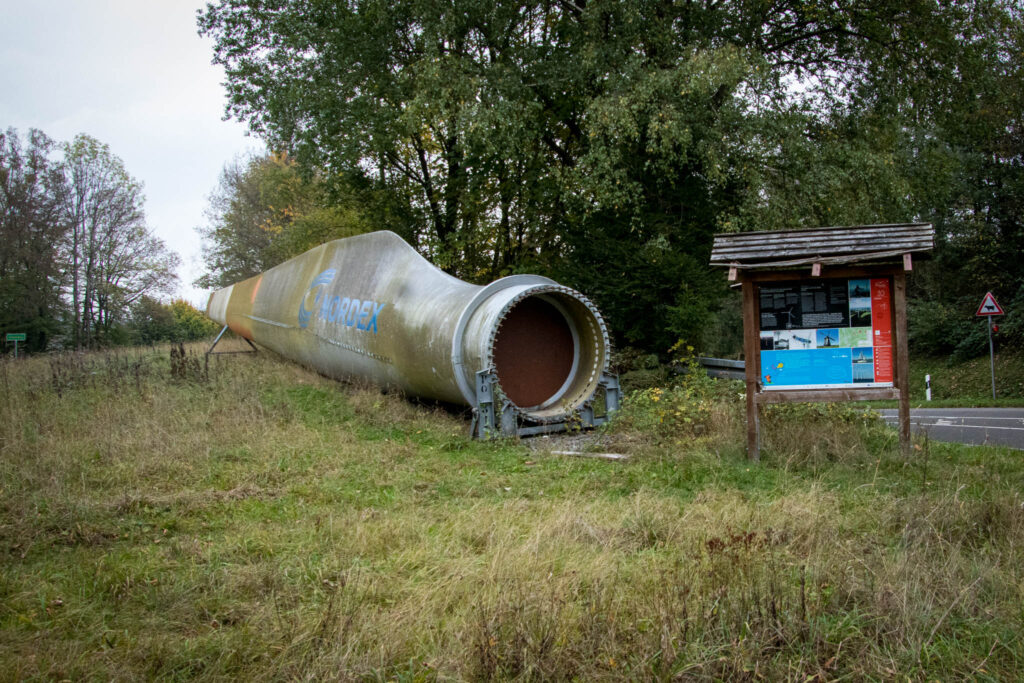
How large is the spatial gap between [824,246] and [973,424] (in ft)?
23.1

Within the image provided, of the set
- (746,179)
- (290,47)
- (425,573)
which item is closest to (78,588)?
(425,573)

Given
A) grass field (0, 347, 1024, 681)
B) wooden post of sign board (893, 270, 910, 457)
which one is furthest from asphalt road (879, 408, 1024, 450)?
grass field (0, 347, 1024, 681)

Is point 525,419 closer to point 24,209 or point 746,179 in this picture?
point 746,179

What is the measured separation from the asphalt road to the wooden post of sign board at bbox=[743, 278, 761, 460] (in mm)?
1924

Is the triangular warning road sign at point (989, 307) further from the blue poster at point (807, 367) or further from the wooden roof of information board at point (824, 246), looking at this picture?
the blue poster at point (807, 367)

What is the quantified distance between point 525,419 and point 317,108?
10.3 m

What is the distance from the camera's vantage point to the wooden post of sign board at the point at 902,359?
22.3 feet

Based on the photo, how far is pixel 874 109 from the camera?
14.6 metres

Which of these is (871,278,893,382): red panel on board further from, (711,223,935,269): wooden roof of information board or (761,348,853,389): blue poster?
(711,223,935,269): wooden roof of information board

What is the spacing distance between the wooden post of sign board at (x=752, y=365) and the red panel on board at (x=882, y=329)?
1081mm

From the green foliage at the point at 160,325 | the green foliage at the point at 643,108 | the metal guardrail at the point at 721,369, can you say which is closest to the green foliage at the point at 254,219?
the green foliage at the point at 160,325

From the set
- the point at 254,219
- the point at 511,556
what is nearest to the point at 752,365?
the point at 511,556

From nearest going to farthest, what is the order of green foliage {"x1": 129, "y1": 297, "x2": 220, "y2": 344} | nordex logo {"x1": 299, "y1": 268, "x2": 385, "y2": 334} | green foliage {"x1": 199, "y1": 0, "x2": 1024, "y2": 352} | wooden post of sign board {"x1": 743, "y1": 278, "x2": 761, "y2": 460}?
wooden post of sign board {"x1": 743, "y1": 278, "x2": 761, "y2": 460}
nordex logo {"x1": 299, "y1": 268, "x2": 385, "y2": 334}
green foliage {"x1": 199, "y1": 0, "x2": 1024, "y2": 352}
green foliage {"x1": 129, "y1": 297, "x2": 220, "y2": 344}

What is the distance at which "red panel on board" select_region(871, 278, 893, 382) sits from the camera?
7.01 meters
